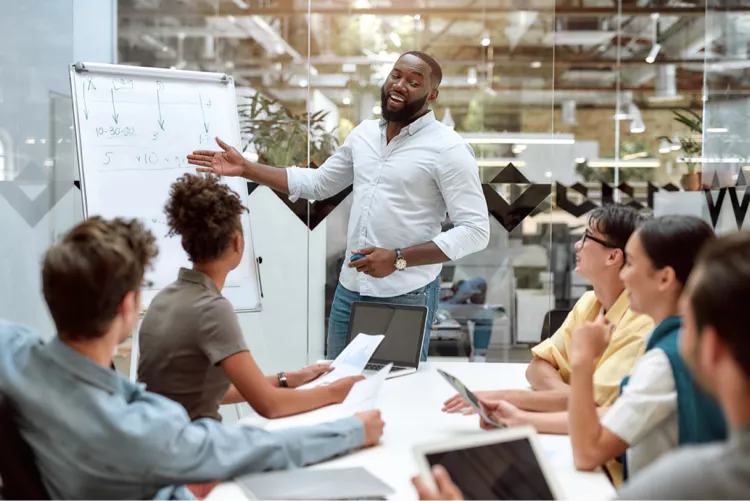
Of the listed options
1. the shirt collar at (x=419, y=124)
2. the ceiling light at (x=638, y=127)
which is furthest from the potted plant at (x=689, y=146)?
the shirt collar at (x=419, y=124)

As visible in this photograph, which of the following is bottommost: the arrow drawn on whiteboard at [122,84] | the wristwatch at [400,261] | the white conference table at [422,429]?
the white conference table at [422,429]

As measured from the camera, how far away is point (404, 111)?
10.4 feet

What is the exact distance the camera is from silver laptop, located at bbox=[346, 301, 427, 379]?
255 cm

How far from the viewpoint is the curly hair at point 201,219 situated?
203cm

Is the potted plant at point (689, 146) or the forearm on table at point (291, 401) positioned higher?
the potted plant at point (689, 146)

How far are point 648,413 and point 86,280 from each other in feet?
3.36

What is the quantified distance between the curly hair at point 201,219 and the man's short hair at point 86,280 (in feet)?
2.28

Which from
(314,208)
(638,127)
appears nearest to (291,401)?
(314,208)

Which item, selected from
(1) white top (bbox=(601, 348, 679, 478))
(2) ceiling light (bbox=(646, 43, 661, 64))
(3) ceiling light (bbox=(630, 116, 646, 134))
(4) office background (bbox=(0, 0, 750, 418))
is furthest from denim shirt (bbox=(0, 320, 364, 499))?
(2) ceiling light (bbox=(646, 43, 661, 64))

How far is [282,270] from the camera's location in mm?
4492

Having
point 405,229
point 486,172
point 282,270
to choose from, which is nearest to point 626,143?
point 486,172

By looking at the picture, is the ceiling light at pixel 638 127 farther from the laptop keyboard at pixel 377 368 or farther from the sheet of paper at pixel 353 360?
the sheet of paper at pixel 353 360

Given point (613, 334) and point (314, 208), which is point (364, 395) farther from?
point (314, 208)

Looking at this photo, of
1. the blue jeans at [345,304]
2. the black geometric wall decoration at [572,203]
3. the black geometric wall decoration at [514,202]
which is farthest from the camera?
the black geometric wall decoration at [572,203]
